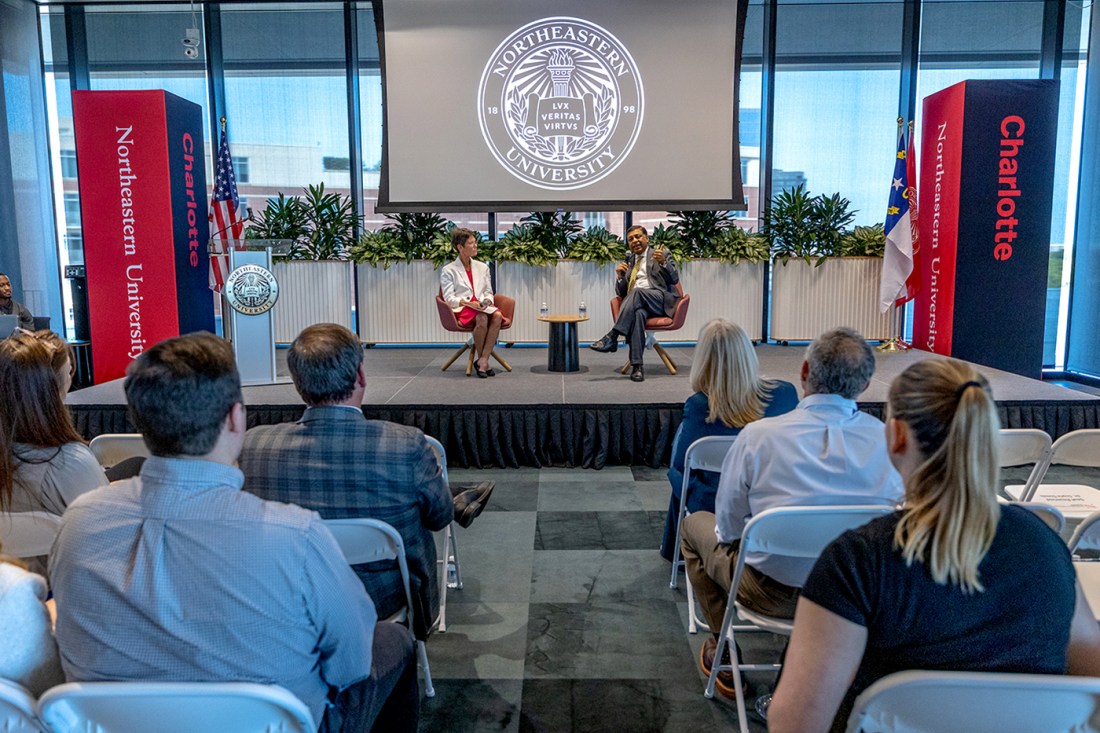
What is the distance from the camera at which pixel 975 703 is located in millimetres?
1095

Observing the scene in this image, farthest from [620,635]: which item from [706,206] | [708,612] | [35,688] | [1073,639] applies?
[706,206]

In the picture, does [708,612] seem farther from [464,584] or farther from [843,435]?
[464,584]

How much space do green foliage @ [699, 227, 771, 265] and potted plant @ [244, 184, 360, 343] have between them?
3.47 meters

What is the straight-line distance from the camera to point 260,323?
17.7ft

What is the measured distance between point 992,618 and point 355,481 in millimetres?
1394

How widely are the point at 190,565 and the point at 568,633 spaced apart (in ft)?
5.74

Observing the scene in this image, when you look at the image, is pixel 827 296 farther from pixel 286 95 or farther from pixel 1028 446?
pixel 286 95

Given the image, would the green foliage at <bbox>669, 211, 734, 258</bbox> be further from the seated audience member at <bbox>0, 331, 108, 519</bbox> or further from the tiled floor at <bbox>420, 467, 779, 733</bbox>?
the seated audience member at <bbox>0, 331, 108, 519</bbox>

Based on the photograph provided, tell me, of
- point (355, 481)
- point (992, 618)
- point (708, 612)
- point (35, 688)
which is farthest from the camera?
point (708, 612)

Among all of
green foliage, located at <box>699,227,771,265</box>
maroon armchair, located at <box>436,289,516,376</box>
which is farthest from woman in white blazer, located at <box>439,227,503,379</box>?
green foliage, located at <box>699,227,771,265</box>

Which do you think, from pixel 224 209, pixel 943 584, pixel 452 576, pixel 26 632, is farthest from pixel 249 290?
pixel 943 584

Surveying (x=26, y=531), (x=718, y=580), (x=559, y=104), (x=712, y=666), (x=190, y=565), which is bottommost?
(x=712, y=666)

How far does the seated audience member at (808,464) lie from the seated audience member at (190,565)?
3.63 ft

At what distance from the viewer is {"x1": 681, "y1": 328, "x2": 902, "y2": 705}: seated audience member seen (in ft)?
6.44
